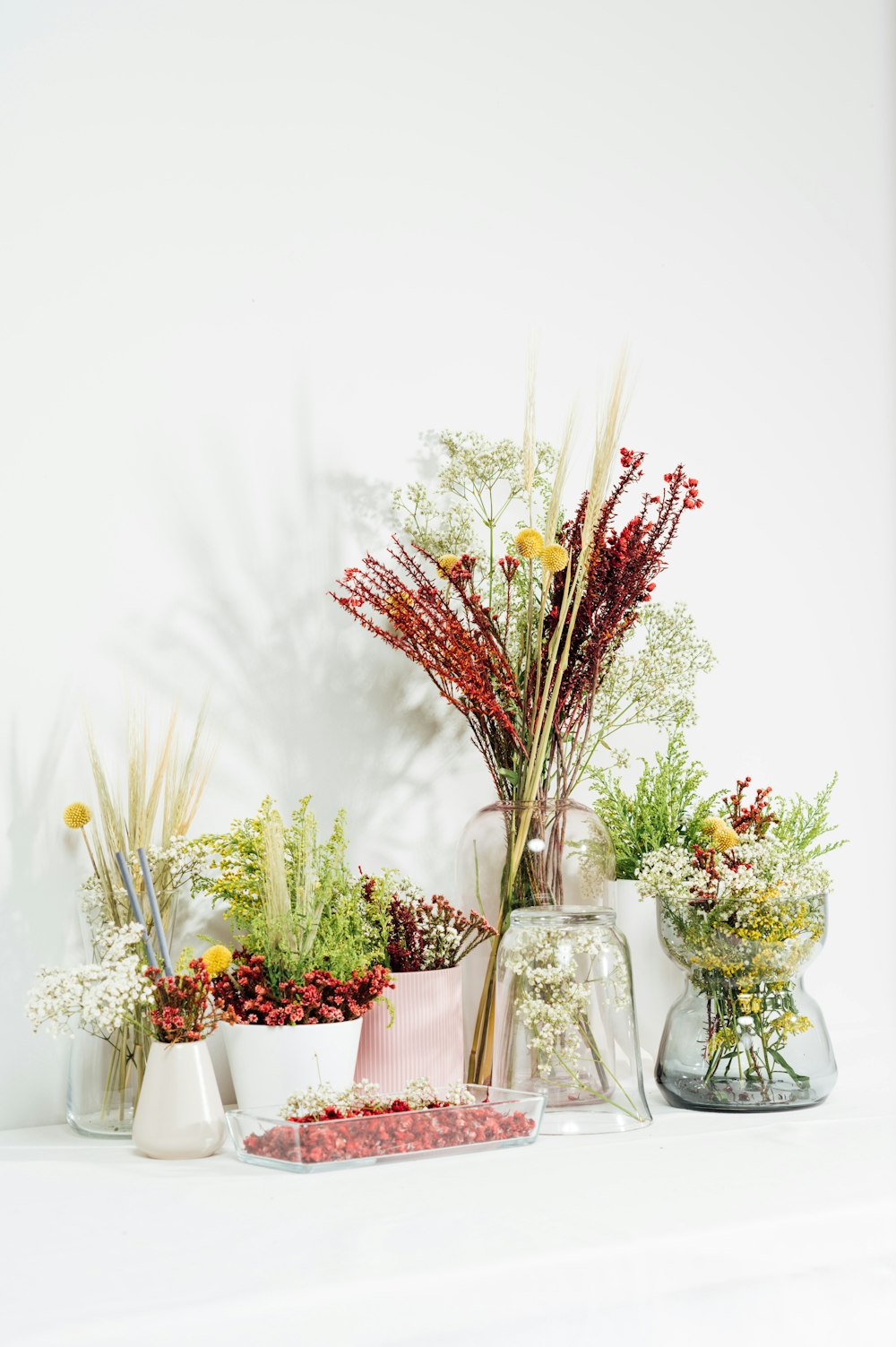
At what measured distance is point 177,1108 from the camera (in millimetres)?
946

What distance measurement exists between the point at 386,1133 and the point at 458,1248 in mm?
205

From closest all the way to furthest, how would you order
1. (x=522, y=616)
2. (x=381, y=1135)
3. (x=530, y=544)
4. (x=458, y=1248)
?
(x=458, y=1248), (x=381, y=1135), (x=530, y=544), (x=522, y=616)

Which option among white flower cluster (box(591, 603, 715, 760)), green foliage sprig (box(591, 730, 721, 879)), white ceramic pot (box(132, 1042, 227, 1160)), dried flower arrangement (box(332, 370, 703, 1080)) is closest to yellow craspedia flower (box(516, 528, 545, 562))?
dried flower arrangement (box(332, 370, 703, 1080))

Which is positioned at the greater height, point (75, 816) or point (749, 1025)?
point (75, 816)

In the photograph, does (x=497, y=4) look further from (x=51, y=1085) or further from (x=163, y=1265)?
(x=163, y=1265)

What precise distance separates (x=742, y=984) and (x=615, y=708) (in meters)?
0.30

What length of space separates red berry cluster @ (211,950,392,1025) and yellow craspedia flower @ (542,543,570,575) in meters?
0.38

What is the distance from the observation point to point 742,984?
3.73 ft

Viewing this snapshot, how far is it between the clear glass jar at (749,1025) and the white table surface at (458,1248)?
6.1 inches

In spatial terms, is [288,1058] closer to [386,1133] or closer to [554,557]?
[386,1133]

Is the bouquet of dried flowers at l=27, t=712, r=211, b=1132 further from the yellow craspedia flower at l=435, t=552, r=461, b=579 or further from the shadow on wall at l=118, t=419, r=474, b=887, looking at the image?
the yellow craspedia flower at l=435, t=552, r=461, b=579

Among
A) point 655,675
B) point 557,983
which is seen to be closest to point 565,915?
point 557,983

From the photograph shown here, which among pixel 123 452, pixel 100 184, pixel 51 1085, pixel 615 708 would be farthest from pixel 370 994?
pixel 100 184

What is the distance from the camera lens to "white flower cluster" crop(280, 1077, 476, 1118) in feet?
3.12
